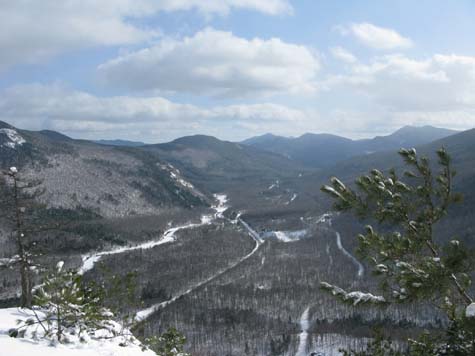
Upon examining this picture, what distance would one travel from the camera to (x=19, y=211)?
31641mm

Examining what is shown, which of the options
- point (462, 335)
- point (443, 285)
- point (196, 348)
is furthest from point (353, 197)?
point (196, 348)

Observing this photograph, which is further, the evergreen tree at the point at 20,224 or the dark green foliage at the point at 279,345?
the dark green foliage at the point at 279,345

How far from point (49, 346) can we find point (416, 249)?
53.7 feet

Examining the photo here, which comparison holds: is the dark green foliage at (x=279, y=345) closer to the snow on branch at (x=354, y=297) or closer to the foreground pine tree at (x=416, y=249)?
the foreground pine tree at (x=416, y=249)

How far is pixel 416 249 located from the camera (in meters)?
15.4

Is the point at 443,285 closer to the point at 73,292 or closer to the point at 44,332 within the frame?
the point at 73,292

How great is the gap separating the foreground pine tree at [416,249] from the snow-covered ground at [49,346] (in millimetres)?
11409

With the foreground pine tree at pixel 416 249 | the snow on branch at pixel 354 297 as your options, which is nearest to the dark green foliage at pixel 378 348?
the foreground pine tree at pixel 416 249

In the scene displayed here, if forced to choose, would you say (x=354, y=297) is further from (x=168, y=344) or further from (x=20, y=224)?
(x=20, y=224)

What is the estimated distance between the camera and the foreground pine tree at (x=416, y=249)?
46.0ft

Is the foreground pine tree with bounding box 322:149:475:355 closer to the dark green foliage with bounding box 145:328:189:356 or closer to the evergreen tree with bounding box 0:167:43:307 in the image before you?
the dark green foliage with bounding box 145:328:189:356

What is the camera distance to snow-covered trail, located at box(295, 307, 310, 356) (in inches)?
5034

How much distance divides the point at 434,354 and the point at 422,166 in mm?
6611

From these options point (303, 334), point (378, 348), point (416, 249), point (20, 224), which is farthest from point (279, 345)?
point (416, 249)
